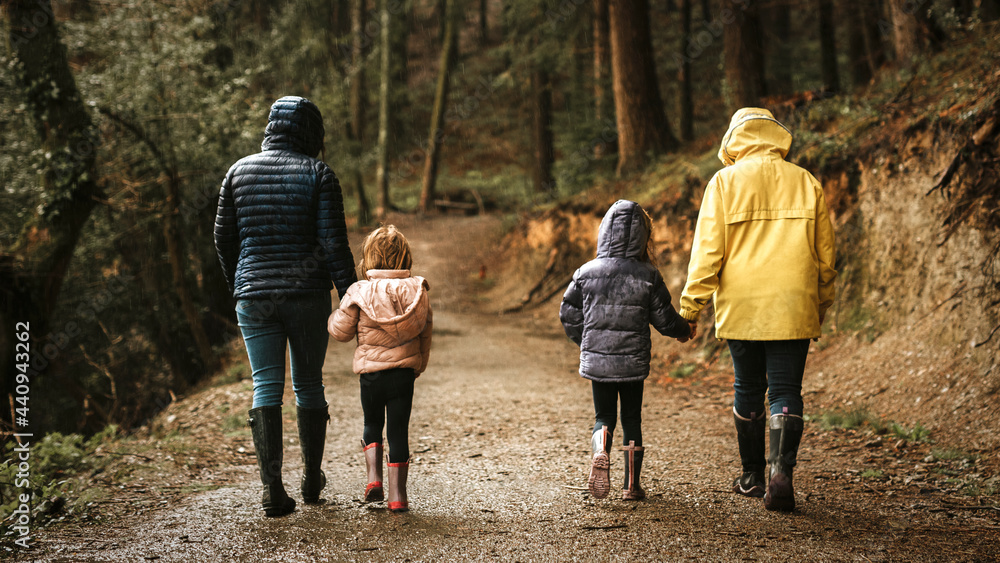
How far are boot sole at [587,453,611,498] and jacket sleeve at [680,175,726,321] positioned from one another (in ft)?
3.16

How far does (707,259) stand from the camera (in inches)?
164

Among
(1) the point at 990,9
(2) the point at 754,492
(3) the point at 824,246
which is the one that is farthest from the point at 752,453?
(1) the point at 990,9

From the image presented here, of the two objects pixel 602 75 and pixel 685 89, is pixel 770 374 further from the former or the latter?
pixel 602 75

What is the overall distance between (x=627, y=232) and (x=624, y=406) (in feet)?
3.44

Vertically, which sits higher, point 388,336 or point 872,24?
point 872,24

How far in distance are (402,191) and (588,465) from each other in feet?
94.8

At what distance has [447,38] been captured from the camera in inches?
1033

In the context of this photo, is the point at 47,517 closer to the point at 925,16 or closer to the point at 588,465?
the point at 588,465

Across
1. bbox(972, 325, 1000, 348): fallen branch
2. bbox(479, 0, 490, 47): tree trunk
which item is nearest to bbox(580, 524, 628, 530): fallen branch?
bbox(972, 325, 1000, 348): fallen branch

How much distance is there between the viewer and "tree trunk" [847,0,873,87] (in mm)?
14250

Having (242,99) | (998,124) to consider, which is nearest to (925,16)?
(998,124)

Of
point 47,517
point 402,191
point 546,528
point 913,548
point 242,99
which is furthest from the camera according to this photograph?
point 402,191

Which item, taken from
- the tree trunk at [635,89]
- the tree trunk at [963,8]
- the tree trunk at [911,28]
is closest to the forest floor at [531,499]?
the tree trunk at [911,28]

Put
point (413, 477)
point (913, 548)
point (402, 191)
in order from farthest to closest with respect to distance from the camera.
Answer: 1. point (402, 191)
2. point (413, 477)
3. point (913, 548)
